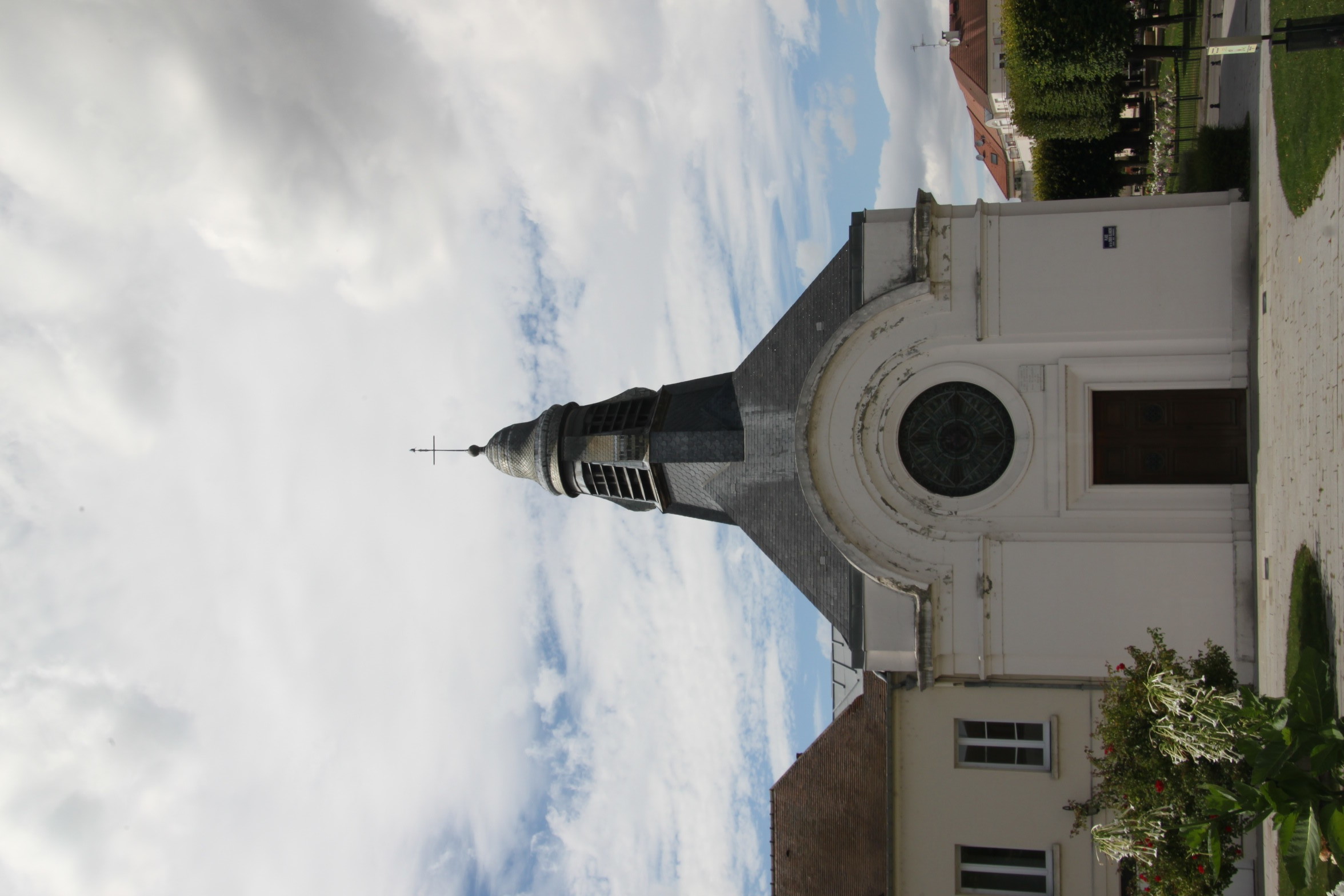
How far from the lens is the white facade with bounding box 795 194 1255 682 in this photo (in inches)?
736

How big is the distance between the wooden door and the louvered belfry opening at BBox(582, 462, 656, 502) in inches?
445

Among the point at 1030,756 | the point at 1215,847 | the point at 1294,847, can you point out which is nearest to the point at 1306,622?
the point at 1215,847

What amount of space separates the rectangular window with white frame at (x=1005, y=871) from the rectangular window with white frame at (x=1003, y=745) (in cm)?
194

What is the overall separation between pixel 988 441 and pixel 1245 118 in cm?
1184

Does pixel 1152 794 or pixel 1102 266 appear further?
pixel 1102 266

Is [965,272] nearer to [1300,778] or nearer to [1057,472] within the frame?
[1057,472]

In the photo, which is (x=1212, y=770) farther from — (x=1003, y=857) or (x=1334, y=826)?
(x=1003, y=857)

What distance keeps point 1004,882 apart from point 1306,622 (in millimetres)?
10335

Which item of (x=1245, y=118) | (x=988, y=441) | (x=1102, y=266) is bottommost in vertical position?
(x=988, y=441)

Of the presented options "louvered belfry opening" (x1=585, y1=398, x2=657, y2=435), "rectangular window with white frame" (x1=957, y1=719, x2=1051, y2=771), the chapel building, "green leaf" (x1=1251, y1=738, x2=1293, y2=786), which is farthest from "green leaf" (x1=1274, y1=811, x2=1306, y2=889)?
"louvered belfry opening" (x1=585, y1=398, x2=657, y2=435)

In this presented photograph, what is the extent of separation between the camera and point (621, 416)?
2541 centimetres

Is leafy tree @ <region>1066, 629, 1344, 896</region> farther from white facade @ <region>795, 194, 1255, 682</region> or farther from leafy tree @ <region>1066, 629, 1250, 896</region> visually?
white facade @ <region>795, 194, 1255, 682</region>

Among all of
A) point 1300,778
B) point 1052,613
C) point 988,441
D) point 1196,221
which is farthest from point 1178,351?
point 1300,778

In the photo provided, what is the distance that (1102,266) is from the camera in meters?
19.4
